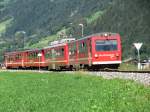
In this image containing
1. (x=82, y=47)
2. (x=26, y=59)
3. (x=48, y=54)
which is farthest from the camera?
(x=26, y=59)

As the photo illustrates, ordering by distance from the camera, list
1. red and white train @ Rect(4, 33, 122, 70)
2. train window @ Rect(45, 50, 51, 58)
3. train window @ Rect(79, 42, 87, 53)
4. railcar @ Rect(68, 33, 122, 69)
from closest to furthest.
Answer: railcar @ Rect(68, 33, 122, 69)
red and white train @ Rect(4, 33, 122, 70)
train window @ Rect(79, 42, 87, 53)
train window @ Rect(45, 50, 51, 58)

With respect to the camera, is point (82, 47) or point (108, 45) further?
point (82, 47)

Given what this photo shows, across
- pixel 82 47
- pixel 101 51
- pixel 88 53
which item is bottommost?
pixel 88 53

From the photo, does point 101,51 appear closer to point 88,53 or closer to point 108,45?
Result: point 108,45

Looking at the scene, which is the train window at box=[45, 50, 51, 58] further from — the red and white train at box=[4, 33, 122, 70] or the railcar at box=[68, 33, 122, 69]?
the railcar at box=[68, 33, 122, 69]

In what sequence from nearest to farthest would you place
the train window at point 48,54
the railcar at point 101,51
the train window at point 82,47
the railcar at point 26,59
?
the railcar at point 101,51 → the train window at point 82,47 → the train window at point 48,54 → the railcar at point 26,59

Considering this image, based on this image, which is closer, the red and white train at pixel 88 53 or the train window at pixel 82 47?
the red and white train at pixel 88 53

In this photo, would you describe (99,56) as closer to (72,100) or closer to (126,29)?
(72,100)

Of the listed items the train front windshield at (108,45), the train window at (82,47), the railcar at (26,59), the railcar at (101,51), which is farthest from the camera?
the railcar at (26,59)

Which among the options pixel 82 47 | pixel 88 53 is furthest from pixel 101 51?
pixel 82 47

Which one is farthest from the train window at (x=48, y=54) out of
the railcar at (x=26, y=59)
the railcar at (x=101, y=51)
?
the railcar at (x=101, y=51)

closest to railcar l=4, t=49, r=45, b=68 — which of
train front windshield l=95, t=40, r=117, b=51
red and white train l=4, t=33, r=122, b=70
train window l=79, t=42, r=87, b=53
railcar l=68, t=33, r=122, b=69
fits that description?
red and white train l=4, t=33, r=122, b=70

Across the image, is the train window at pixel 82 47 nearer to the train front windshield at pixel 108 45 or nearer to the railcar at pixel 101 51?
the railcar at pixel 101 51

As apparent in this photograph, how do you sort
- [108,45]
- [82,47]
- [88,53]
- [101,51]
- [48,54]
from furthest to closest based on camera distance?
[48,54], [82,47], [108,45], [101,51], [88,53]
